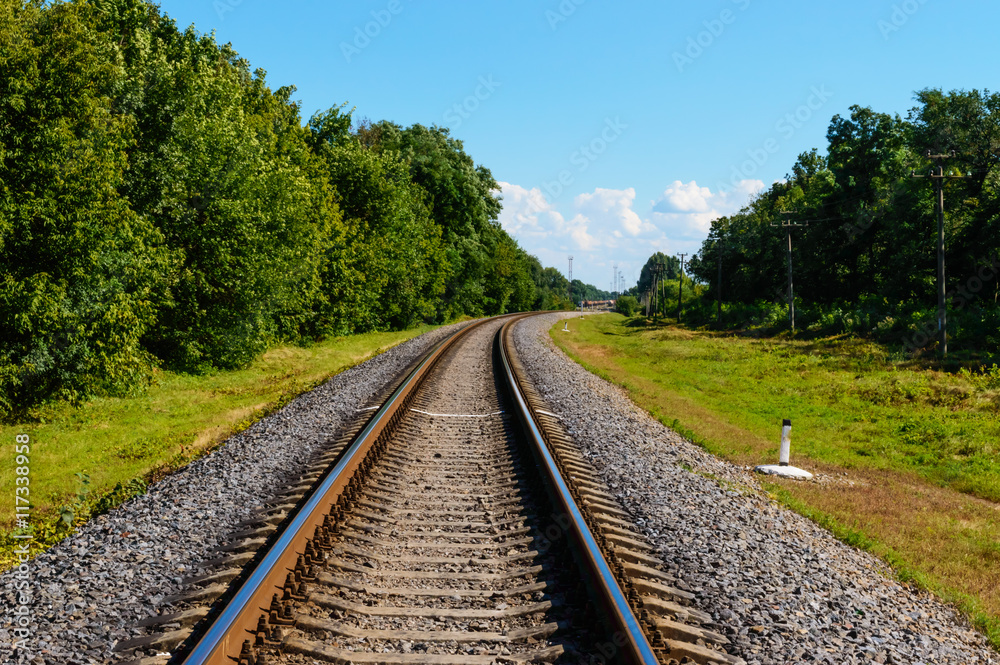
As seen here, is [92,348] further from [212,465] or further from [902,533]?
[902,533]

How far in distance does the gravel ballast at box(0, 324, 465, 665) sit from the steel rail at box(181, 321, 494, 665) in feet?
2.29

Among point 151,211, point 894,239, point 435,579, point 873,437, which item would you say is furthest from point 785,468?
point 894,239

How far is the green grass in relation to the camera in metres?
6.86

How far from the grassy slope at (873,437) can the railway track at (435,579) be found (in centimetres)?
287

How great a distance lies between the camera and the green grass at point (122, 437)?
6.86 m

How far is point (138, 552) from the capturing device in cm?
511

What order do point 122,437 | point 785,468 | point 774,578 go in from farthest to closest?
1. point 122,437
2. point 785,468
3. point 774,578

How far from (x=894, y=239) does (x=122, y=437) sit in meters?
45.5

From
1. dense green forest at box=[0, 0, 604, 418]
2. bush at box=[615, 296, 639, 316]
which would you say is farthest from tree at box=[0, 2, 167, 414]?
bush at box=[615, 296, 639, 316]

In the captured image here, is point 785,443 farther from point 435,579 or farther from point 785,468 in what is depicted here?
point 435,579

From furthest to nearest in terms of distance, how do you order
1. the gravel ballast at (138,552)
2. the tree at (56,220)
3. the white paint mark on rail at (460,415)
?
1. the white paint mark on rail at (460,415)
2. the tree at (56,220)
3. the gravel ballast at (138,552)

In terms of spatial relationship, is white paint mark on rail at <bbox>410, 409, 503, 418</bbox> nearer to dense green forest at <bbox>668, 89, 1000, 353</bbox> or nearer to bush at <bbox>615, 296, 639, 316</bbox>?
dense green forest at <bbox>668, 89, 1000, 353</bbox>

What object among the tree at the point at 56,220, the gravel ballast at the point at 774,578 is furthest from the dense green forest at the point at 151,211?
the gravel ballast at the point at 774,578

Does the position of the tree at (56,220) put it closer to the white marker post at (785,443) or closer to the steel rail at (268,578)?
the steel rail at (268,578)
